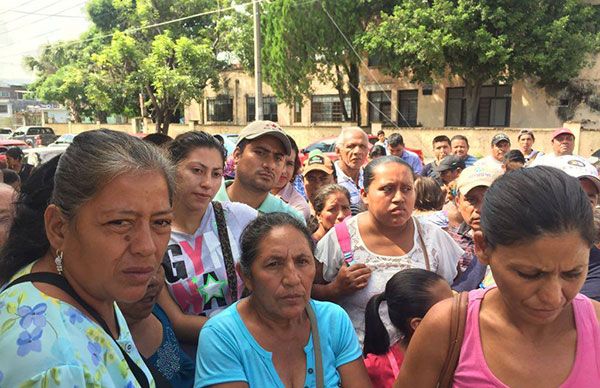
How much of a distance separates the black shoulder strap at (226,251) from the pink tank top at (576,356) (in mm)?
1222

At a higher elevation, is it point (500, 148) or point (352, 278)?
point (500, 148)

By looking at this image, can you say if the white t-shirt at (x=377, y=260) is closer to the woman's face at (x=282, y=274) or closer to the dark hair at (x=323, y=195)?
the woman's face at (x=282, y=274)

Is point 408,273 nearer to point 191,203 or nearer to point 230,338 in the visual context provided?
point 230,338

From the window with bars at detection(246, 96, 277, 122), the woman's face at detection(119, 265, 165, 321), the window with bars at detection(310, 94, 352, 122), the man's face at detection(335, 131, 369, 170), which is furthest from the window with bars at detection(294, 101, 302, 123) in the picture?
the woman's face at detection(119, 265, 165, 321)

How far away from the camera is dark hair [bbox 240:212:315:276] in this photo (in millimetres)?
2055

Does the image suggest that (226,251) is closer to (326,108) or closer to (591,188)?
(591,188)

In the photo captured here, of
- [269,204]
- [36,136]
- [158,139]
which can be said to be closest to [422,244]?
[269,204]

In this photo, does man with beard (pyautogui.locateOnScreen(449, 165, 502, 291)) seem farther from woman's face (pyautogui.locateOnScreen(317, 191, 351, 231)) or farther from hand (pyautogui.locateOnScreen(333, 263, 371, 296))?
woman's face (pyautogui.locateOnScreen(317, 191, 351, 231))

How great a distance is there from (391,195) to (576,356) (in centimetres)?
136

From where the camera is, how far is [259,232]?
2.07m

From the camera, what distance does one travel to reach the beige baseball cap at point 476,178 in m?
3.10

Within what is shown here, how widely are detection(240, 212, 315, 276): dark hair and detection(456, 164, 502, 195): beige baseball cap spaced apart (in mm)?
1440

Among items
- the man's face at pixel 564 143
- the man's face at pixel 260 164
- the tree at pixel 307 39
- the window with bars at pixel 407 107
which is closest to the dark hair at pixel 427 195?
the man's face at pixel 260 164

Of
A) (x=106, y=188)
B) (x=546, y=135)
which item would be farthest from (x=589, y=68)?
(x=106, y=188)
